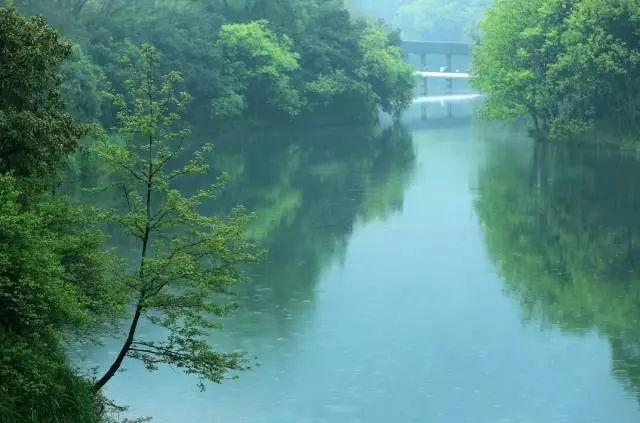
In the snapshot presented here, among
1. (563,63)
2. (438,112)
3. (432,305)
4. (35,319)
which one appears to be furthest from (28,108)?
(438,112)

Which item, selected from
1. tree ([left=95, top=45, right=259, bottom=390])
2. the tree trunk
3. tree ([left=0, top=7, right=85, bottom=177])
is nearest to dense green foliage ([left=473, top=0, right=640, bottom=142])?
tree ([left=0, top=7, right=85, bottom=177])

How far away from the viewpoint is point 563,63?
5628 cm

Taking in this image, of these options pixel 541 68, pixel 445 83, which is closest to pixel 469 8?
pixel 445 83

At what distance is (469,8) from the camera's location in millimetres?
175375

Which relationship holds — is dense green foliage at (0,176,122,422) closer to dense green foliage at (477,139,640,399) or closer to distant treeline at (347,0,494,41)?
dense green foliage at (477,139,640,399)

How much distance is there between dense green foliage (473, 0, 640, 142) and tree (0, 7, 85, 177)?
38642 mm

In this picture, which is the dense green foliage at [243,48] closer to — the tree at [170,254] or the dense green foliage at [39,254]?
A: the dense green foliage at [39,254]

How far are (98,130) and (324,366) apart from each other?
711cm

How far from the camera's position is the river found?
20.2 meters

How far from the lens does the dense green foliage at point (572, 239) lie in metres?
25.8

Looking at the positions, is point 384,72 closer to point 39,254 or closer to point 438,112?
point 438,112

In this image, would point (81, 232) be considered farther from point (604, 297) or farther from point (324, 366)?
point (604, 297)

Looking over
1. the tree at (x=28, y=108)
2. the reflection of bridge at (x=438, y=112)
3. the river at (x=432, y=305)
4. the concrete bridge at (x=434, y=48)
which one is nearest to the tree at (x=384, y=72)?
the reflection of bridge at (x=438, y=112)

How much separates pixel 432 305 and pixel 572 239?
942 centimetres
